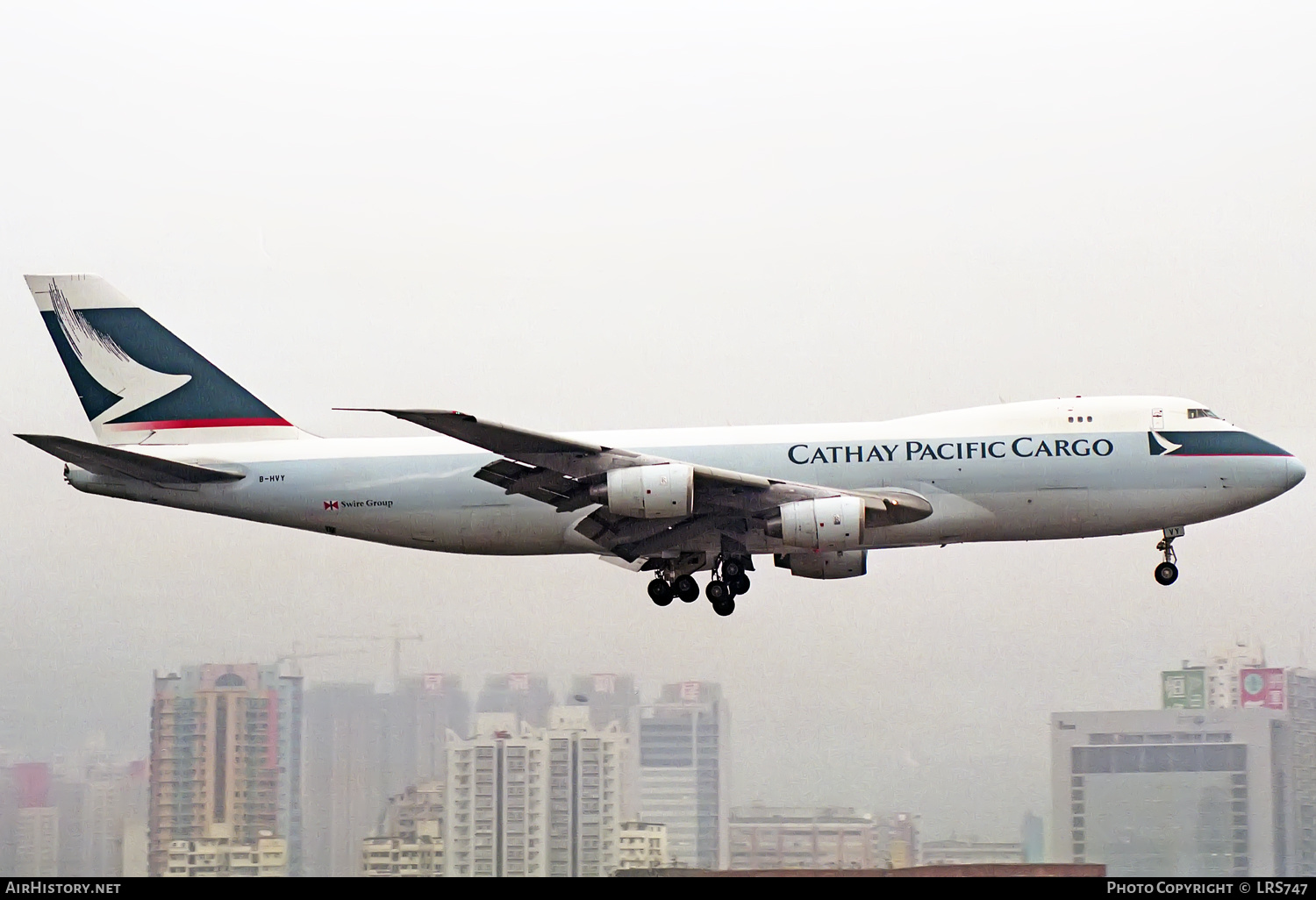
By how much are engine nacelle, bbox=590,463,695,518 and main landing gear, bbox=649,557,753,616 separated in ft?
11.6

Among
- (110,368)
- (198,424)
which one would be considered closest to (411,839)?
(198,424)

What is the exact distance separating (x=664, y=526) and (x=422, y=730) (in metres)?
8.05

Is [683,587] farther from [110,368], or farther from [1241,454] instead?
[110,368]

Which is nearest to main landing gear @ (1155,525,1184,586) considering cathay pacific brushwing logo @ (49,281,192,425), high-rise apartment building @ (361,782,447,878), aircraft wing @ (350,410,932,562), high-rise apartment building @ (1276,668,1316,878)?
aircraft wing @ (350,410,932,562)

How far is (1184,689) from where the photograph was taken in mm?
38312

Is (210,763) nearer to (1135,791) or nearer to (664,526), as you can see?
(664,526)

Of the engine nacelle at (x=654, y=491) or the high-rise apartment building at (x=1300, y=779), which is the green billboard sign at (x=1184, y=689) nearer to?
the high-rise apartment building at (x=1300, y=779)

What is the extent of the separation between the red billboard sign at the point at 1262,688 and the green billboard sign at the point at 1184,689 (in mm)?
929

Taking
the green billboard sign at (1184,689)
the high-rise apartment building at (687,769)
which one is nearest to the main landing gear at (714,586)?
the high-rise apartment building at (687,769)

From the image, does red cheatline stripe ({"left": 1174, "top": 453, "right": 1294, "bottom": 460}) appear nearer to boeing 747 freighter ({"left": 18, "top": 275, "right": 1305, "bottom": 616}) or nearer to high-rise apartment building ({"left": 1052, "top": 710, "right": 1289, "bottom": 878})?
boeing 747 freighter ({"left": 18, "top": 275, "right": 1305, "bottom": 616})

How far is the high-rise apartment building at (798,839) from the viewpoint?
111 ft

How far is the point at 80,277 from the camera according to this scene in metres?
34.4

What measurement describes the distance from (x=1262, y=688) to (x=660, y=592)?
54.1 ft

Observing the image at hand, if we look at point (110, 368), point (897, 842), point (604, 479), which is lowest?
point (897, 842)
